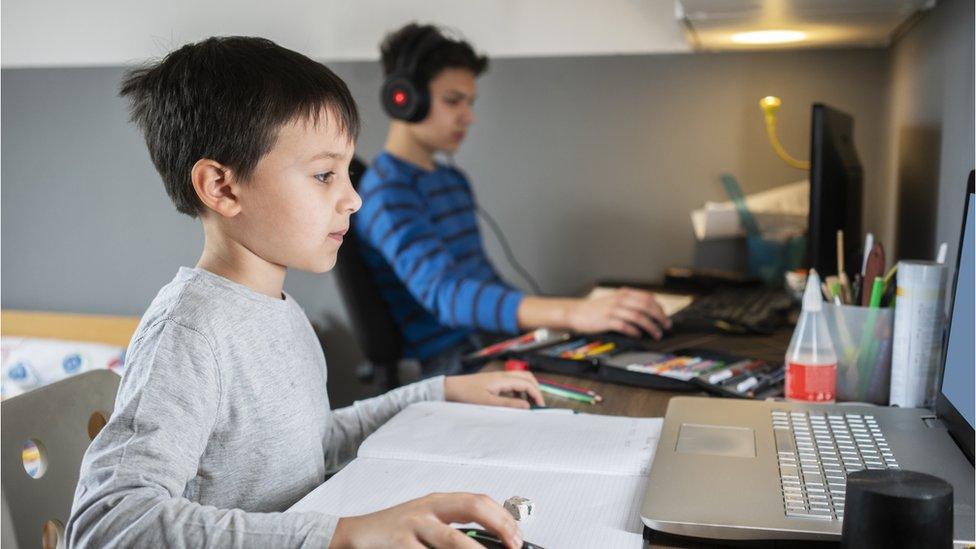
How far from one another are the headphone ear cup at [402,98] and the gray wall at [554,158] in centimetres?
50

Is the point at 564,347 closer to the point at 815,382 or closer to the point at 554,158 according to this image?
the point at 815,382

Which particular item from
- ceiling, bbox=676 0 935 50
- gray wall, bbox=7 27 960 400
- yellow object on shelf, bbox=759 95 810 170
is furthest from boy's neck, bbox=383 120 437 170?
yellow object on shelf, bbox=759 95 810 170

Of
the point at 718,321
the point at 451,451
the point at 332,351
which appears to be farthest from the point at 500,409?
the point at 332,351

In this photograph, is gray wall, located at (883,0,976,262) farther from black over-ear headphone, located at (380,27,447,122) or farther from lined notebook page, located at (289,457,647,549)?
black over-ear headphone, located at (380,27,447,122)

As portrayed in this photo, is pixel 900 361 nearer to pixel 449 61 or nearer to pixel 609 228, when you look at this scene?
pixel 449 61

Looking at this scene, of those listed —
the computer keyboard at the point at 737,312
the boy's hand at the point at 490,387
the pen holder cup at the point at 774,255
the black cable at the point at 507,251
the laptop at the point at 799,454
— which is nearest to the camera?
the laptop at the point at 799,454

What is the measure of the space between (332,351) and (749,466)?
5.78 ft

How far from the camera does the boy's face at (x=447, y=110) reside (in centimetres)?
184

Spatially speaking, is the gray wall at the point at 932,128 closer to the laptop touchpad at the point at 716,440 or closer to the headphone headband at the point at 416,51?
the laptop touchpad at the point at 716,440

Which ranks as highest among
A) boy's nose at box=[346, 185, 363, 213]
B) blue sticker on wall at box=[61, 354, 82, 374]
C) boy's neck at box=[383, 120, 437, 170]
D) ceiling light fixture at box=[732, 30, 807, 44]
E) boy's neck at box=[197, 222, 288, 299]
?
ceiling light fixture at box=[732, 30, 807, 44]

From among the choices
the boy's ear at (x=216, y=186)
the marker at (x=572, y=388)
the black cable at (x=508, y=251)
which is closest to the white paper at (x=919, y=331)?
the marker at (x=572, y=388)

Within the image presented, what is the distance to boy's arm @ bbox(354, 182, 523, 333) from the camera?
159cm

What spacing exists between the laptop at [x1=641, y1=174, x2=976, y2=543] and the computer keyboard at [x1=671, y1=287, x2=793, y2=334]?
1.79 feet

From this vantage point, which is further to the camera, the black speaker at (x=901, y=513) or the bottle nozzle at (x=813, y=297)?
the bottle nozzle at (x=813, y=297)
